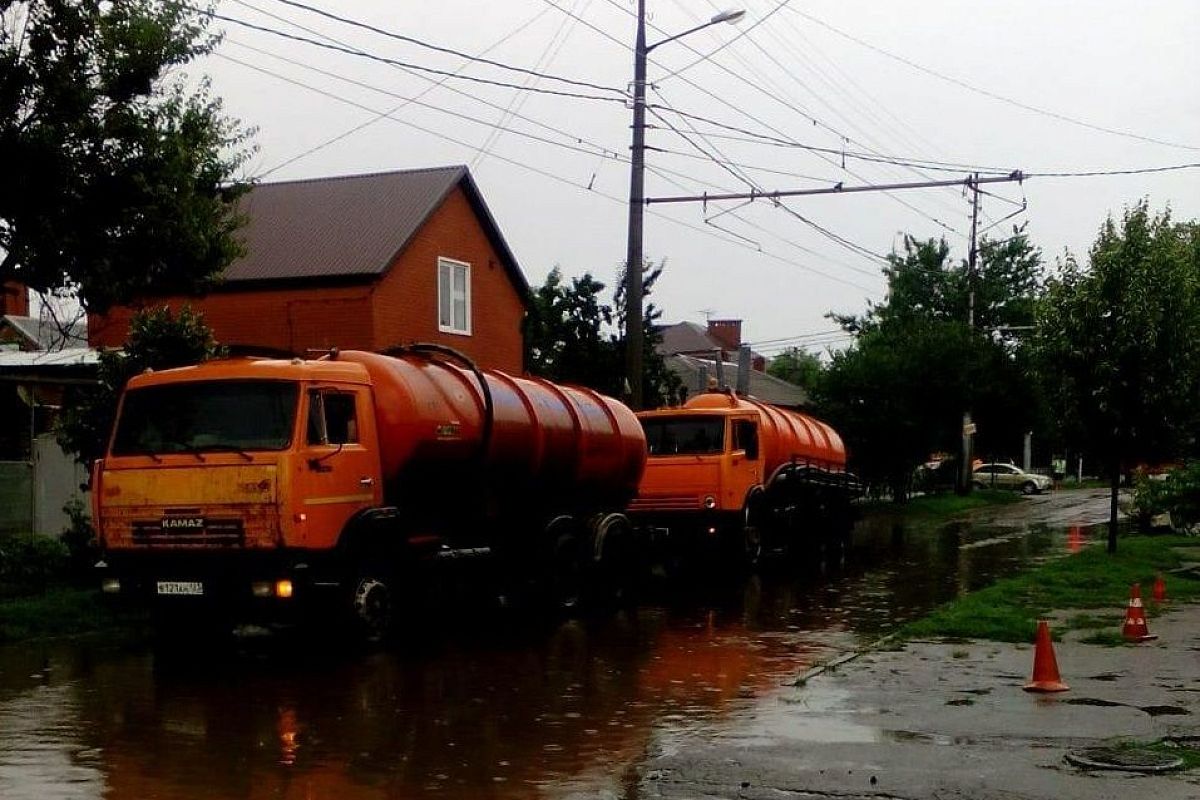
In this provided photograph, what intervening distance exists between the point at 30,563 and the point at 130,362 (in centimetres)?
251

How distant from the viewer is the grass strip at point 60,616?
48.0 ft

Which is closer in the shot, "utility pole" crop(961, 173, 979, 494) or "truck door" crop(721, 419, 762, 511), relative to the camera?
"truck door" crop(721, 419, 762, 511)

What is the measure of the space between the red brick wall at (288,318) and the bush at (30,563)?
10908 mm

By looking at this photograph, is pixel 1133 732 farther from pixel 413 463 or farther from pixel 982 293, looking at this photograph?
pixel 982 293

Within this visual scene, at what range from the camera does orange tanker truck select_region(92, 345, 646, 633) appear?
1330 centimetres

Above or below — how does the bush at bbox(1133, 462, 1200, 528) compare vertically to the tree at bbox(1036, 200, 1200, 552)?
below

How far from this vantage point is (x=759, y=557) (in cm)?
2409

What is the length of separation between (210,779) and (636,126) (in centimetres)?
1790

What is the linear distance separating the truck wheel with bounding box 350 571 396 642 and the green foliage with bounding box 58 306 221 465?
388 cm

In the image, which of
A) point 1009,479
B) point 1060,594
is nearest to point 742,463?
point 1060,594

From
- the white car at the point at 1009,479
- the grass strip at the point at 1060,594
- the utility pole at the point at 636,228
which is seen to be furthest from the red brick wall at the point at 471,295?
the white car at the point at 1009,479

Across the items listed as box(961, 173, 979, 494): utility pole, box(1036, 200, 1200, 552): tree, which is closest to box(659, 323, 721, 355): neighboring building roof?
box(961, 173, 979, 494): utility pole

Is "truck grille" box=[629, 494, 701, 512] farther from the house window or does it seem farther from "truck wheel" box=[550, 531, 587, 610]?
the house window

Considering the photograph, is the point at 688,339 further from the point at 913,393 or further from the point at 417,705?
the point at 417,705
